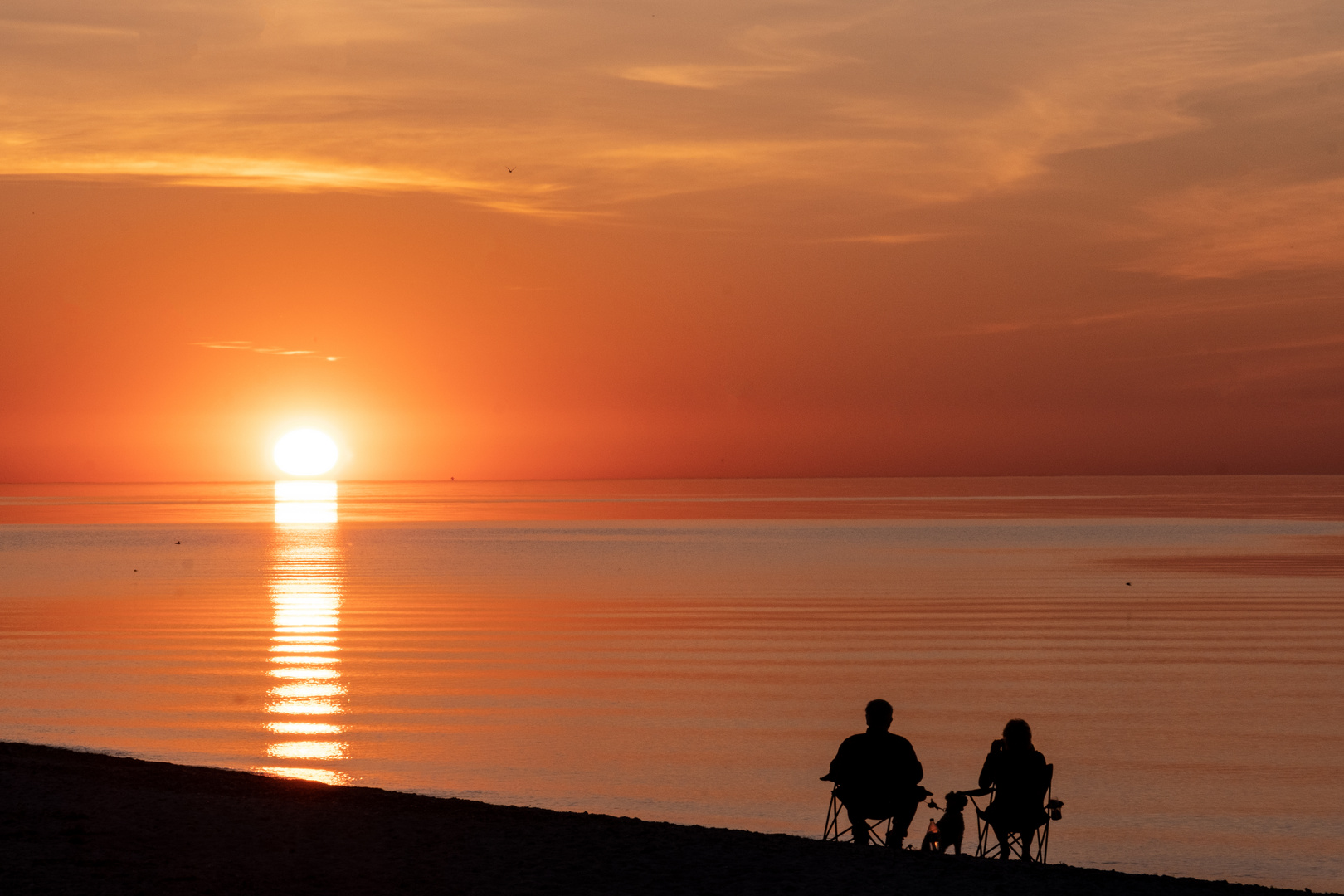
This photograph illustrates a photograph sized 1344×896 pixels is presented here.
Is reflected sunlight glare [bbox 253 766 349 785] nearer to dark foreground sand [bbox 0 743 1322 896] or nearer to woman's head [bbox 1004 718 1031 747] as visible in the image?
dark foreground sand [bbox 0 743 1322 896]

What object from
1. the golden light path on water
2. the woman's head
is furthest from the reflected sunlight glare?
the woman's head

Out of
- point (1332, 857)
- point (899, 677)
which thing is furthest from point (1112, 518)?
point (1332, 857)

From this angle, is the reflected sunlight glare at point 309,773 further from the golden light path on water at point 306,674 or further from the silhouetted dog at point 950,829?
the silhouetted dog at point 950,829

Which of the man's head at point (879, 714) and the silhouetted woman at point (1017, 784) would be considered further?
the silhouetted woman at point (1017, 784)

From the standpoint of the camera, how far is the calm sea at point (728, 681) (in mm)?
18125

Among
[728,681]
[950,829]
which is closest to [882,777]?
[950,829]

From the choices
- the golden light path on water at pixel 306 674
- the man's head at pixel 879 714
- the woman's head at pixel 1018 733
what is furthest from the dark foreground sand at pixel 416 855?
the golden light path on water at pixel 306 674

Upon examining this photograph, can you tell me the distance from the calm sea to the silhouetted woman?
2.96 meters

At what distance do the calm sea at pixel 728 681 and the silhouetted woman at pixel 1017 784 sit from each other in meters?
2.96

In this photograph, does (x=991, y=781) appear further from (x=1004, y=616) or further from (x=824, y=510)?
(x=824, y=510)

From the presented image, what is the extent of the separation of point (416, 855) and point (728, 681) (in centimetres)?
1735

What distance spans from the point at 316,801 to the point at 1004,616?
31872 mm

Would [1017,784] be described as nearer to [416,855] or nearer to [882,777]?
[882,777]

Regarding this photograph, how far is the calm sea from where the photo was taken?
18125mm
